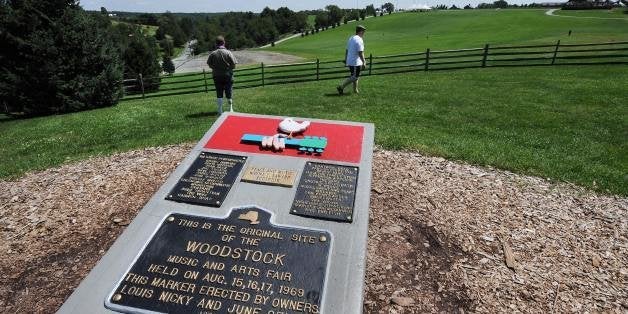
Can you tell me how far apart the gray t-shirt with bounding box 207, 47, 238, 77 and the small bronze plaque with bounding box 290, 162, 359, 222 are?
269 inches

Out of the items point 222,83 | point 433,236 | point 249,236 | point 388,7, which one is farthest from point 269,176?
point 388,7

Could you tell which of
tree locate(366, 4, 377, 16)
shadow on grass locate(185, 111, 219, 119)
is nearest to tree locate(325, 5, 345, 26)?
tree locate(366, 4, 377, 16)

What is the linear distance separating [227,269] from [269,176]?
1.26 metres

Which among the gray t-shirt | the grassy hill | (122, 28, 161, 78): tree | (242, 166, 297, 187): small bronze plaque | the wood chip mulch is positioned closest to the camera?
(242, 166, 297, 187): small bronze plaque

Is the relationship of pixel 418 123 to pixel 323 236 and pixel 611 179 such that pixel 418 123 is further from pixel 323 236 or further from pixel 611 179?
pixel 323 236

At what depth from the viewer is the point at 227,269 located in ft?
11.3

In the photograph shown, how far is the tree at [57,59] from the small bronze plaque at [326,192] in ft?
50.9

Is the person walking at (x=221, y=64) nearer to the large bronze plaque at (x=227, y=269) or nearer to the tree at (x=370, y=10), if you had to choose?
the large bronze plaque at (x=227, y=269)

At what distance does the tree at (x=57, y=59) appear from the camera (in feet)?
52.5

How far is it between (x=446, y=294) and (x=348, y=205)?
5.66 feet

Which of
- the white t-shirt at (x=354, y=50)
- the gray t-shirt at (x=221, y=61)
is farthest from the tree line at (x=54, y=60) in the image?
the white t-shirt at (x=354, y=50)

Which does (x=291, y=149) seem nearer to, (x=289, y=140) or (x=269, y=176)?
(x=289, y=140)

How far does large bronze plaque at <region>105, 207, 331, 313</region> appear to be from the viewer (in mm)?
3184

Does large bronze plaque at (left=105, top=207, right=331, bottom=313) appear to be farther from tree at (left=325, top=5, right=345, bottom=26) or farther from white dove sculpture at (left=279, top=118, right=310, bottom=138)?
tree at (left=325, top=5, right=345, bottom=26)
